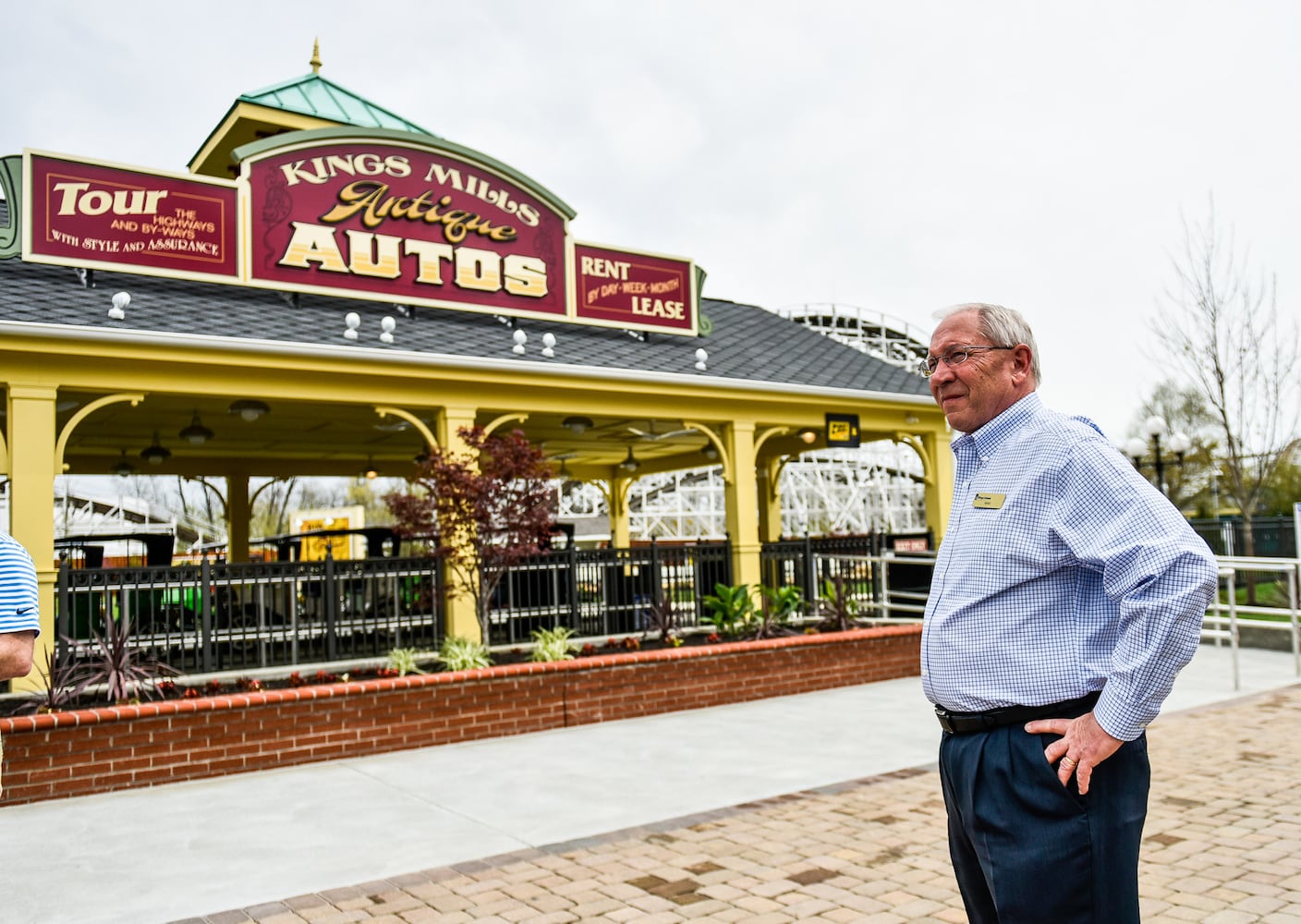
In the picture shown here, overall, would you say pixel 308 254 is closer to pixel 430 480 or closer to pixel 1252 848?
pixel 430 480

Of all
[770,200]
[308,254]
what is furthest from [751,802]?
[770,200]

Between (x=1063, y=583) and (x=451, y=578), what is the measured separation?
8.09m

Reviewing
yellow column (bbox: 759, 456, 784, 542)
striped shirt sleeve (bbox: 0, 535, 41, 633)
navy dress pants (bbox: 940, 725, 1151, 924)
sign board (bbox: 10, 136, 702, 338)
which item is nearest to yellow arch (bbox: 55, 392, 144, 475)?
sign board (bbox: 10, 136, 702, 338)

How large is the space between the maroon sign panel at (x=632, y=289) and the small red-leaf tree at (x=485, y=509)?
347 cm

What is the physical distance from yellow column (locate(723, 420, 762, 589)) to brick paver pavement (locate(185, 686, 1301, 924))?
5.50 metres

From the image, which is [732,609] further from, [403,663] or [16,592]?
[16,592]

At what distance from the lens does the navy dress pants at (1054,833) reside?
2.03m

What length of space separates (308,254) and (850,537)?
25.6 feet

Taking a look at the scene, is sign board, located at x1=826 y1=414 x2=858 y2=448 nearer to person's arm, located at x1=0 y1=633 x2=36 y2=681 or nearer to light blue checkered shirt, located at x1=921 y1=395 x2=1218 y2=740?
light blue checkered shirt, located at x1=921 y1=395 x2=1218 y2=740

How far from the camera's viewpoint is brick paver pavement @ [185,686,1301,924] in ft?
13.5

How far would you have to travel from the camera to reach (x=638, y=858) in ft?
16.2

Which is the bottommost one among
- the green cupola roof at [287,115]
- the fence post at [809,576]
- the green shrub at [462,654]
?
the green shrub at [462,654]

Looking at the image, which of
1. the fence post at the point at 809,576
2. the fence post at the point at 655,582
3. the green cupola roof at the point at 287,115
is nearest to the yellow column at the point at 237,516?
the green cupola roof at the point at 287,115

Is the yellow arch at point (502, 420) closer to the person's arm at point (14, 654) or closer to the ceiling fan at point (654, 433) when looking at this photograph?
the ceiling fan at point (654, 433)
